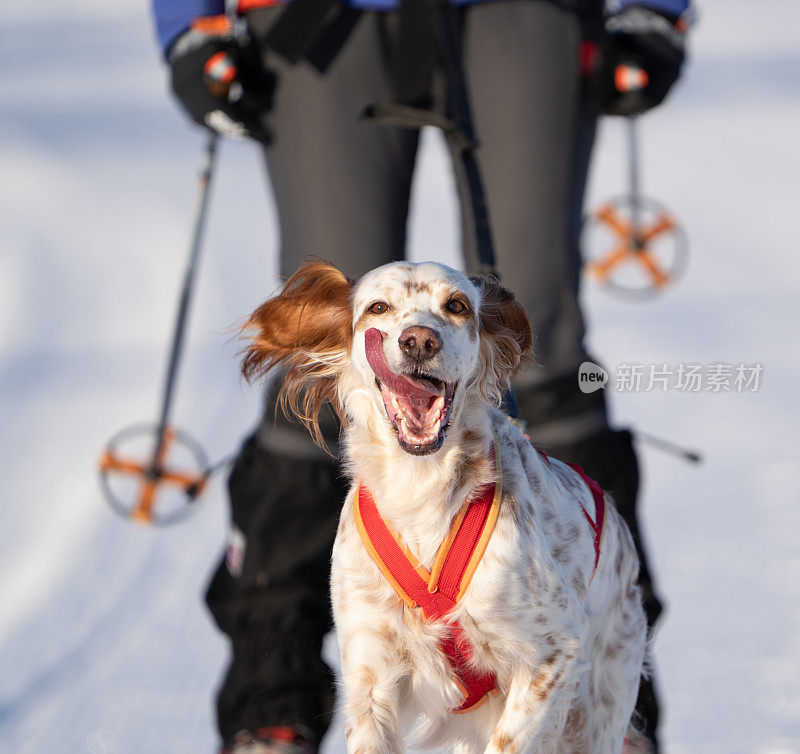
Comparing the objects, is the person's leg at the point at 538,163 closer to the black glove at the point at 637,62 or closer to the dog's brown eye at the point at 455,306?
the black glove at the point at 637,62

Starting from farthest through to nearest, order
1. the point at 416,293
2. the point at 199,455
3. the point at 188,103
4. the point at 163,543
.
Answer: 1. the point at 163,543
2. the point at 199,455
3. the point at 188,103
4. the point at 416,293

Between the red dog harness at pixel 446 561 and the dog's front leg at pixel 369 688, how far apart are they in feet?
0.37

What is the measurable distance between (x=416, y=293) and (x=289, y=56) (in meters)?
0.84

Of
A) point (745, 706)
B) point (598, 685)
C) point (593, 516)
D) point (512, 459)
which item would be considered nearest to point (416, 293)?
point (512, 459)

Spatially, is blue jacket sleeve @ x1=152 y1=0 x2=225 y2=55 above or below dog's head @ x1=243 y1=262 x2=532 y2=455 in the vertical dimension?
above

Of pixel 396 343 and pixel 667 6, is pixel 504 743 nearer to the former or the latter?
pixel 396 343

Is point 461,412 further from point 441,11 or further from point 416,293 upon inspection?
point 441,11

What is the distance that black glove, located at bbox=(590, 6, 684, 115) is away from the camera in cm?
275

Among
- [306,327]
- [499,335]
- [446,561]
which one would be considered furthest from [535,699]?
[306,327]

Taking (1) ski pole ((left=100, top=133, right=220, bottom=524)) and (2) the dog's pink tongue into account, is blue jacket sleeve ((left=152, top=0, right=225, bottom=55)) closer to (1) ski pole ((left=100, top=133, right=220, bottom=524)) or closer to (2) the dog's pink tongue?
(1) ski pole ((left=100, top=133, right=220, bottom=524))

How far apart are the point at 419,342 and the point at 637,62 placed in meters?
1.28

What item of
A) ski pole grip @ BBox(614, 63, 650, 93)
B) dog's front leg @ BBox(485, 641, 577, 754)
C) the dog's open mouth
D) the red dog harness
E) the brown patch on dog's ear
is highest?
ski pole grip @ BBox(614, 63, 650, 93)

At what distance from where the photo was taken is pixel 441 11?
253 cm

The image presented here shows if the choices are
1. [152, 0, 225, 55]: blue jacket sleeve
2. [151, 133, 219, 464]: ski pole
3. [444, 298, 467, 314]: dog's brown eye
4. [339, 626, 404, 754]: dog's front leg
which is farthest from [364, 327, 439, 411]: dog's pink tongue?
[151, 133, 219, 464]: ski pole
